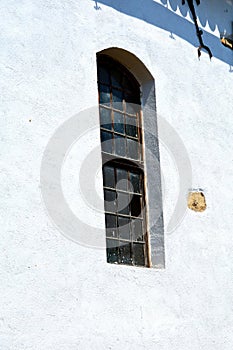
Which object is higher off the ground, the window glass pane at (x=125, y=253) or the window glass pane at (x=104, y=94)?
the window glass pane at (x=104, y=94)

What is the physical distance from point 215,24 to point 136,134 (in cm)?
179

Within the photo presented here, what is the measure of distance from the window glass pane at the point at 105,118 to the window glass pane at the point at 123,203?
23.7 inches

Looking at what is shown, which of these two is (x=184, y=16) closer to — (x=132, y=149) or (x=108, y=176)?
(x=132, y=149)

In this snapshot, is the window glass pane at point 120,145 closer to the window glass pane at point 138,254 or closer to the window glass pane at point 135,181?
the window glass pane at point 135,181

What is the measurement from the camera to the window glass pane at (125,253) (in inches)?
262

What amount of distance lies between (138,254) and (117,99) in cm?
141

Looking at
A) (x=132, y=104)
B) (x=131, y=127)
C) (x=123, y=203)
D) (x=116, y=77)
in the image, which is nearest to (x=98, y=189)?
(x=123, y=203)

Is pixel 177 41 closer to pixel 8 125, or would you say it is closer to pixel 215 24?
pixel 215 24

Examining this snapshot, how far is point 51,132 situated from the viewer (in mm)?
6027

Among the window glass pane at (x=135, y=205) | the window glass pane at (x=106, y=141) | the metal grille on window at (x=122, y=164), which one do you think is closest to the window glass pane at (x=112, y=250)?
the metal grille on window at (x=122, y=164)

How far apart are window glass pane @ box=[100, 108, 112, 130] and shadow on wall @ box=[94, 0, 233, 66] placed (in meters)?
0.92

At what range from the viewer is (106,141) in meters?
6.80

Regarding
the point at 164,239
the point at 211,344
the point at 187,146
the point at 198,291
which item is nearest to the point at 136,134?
the point at 187,146

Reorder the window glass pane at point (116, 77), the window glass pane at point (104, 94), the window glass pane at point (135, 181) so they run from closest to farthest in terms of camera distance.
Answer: the window glass pane at point (104, 94)
the window glass pane at point (135, 181)
the window glass pane at point (116, 77)
